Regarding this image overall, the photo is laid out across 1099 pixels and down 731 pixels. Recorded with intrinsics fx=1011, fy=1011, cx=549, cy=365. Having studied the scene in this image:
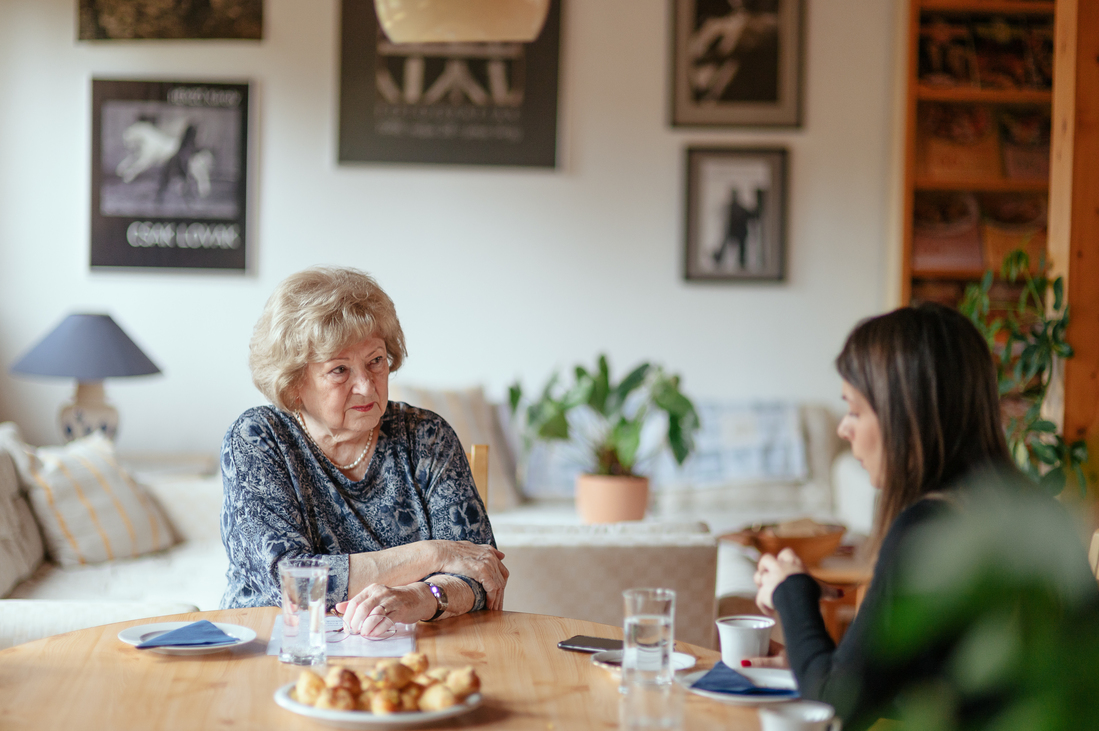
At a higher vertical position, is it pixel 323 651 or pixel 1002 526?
pixel 1002 526

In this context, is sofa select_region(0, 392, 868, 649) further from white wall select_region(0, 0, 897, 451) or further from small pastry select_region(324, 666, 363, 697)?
small pastry select_region(324, 666, 363, 697)

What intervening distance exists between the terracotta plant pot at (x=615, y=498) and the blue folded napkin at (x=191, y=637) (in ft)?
6.42

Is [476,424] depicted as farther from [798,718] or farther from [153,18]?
[798,718]

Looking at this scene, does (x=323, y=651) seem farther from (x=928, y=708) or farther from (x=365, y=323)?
(x=928, y=708)

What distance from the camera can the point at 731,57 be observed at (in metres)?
4.40

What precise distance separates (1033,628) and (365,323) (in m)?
1.47

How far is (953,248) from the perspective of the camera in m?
4.39

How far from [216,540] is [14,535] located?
2.56 ft

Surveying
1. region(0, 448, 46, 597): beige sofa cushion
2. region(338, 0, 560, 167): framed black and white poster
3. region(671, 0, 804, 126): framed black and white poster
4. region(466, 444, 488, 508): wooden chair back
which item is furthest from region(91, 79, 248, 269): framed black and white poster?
region(466, 444, 488, 508): wooden chair back

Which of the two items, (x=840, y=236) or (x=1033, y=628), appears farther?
(x=840, y=236)

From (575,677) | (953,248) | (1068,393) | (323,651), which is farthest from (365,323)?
(953,248)

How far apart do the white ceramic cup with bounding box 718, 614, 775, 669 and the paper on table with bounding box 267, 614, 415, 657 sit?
40 cm

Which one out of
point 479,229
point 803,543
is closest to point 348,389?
point 803,543

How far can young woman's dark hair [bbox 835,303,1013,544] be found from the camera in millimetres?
1209
